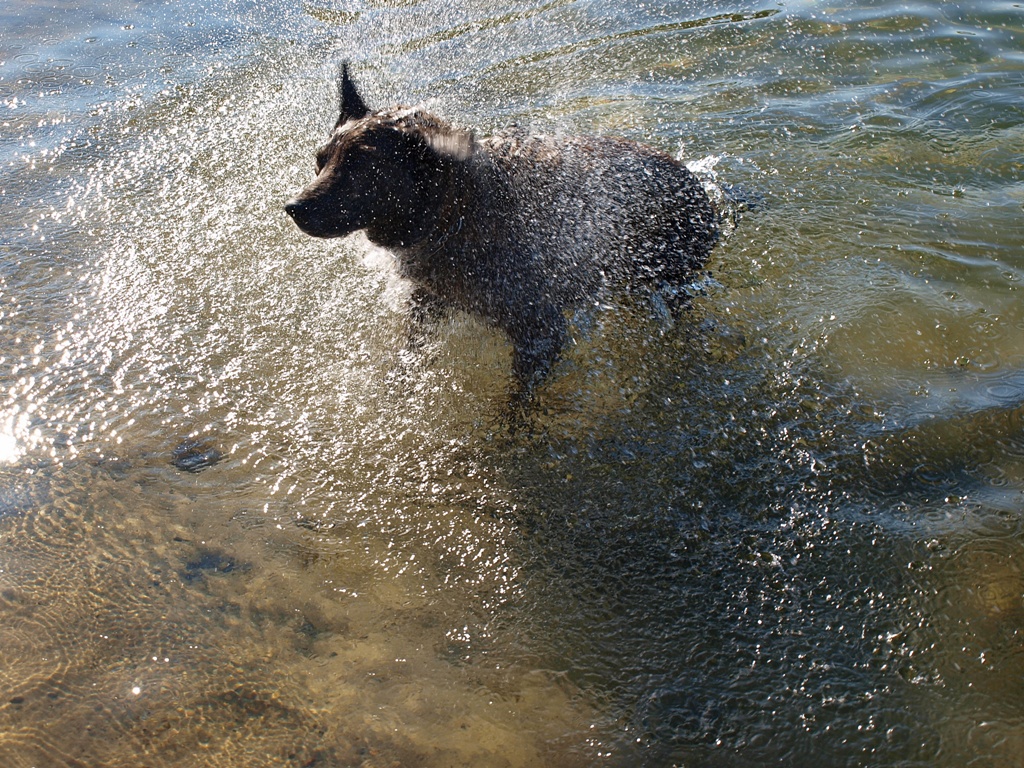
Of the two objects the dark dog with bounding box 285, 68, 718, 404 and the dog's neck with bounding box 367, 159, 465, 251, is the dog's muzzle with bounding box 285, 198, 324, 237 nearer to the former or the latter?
the dark dog with bounding box 285, 68, 718, 404

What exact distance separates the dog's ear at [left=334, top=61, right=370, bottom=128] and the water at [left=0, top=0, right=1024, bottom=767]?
41.2 inches

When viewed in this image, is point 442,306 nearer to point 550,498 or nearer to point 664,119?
point 550,498

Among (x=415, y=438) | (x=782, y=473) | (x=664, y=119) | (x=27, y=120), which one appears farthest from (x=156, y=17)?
(x=782, y=473)

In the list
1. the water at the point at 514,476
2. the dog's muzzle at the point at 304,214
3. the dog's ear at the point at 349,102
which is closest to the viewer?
the water at the point at 514,476

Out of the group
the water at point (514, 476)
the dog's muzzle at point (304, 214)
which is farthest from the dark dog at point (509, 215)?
the water at point (514, 476)

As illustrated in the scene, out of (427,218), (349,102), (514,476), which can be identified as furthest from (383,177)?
(514,476)

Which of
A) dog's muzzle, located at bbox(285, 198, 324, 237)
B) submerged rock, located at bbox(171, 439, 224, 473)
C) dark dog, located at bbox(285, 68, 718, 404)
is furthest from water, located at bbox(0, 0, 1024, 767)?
dog's muzzle, located at bbox(285, 198, 324, 237)

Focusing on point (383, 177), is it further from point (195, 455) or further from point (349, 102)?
point (195, 455)

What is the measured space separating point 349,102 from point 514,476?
2492 mm

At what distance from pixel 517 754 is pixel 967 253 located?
4893 millimetres

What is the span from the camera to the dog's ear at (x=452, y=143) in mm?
4277

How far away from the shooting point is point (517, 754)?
2.68 metres

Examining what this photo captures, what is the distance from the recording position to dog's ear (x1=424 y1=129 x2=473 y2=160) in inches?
168

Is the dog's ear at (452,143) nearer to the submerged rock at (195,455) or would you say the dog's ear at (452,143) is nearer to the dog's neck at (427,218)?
the dog's neck at (427,218)
